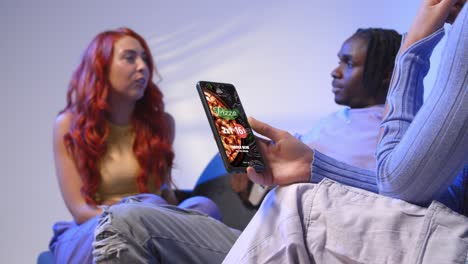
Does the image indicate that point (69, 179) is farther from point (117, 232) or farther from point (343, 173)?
point (343, 173)

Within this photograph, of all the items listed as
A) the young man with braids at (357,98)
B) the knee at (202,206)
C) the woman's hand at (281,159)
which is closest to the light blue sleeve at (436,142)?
the woman's hand at (281,159)

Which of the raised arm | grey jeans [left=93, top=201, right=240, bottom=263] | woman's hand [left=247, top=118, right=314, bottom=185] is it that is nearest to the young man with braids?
the raised arm

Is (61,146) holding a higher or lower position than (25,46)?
lower

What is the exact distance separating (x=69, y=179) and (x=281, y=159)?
1.27 m

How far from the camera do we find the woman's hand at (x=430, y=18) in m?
0.88

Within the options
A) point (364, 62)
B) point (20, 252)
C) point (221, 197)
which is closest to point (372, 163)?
point (364, 62)

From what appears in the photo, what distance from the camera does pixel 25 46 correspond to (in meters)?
2.89

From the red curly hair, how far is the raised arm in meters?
0.02

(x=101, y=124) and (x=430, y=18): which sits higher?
(x=430, y=18)

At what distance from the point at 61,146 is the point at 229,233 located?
103 cm

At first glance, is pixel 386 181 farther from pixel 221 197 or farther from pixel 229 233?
pixel 221 197

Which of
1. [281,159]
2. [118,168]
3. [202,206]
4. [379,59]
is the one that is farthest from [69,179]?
[281,159]

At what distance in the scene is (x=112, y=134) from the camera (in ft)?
7.13

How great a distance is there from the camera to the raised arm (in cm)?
197
